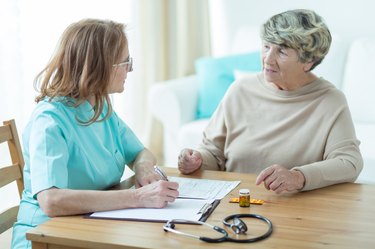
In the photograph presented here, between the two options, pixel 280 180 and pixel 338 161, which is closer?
pixel 280 180

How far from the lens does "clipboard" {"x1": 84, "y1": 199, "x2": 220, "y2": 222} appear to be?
4.72ft

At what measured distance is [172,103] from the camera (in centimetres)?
354

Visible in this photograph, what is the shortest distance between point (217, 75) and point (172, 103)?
338 millimetres

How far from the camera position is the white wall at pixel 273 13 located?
12.5 ft

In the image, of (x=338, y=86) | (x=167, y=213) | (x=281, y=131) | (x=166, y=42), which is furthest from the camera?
(x=166, y=42)

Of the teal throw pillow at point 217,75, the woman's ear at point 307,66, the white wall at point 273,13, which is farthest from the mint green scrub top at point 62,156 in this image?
the white wall at point 273,13

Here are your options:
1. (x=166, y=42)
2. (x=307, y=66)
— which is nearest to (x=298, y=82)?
(x=307, y=66)

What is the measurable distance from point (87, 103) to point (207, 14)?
2.75 m

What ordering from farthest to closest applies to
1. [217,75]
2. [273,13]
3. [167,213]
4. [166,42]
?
[166,42], [273,13], [217,75], [167,213]

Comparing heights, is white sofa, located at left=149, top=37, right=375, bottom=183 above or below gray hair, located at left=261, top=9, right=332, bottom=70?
below

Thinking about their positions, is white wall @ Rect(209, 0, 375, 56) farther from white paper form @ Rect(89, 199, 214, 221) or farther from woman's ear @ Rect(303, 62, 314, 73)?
white paper form @ Rect(89, 199, 214, 221)

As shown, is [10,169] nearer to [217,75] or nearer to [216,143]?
[216,143]

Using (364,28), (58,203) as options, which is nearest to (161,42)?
(364,28)

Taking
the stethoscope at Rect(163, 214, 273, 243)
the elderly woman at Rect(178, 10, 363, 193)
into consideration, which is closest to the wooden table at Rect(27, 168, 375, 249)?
the stethoscope at Rect(163, 214, 273, 243)
